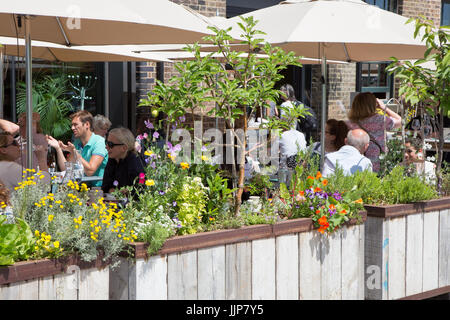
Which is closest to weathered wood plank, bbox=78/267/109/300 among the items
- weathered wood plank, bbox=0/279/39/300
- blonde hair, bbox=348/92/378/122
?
weathered wood plank, bbox=0/279/39/300

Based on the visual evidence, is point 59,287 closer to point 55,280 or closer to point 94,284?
point 55,280

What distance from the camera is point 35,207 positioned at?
3.42 meters

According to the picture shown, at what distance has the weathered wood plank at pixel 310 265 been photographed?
4074 mm

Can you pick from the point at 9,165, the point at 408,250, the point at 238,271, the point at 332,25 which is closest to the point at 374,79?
the point at 332,25

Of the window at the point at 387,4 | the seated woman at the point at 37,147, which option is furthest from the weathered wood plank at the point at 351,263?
the window at the point at 387,4

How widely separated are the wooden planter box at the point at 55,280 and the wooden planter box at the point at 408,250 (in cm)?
205

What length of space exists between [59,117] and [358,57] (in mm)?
3940

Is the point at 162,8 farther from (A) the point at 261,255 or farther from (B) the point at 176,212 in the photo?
(A) the point at 261,255

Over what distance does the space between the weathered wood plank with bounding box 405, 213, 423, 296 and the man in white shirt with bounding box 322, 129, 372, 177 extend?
0.83 metres

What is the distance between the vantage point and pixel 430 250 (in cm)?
487

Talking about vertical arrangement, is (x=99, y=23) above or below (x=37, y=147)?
above

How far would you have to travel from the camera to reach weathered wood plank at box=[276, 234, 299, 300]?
396 centimetres

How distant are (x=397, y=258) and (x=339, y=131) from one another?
221 centimetres
